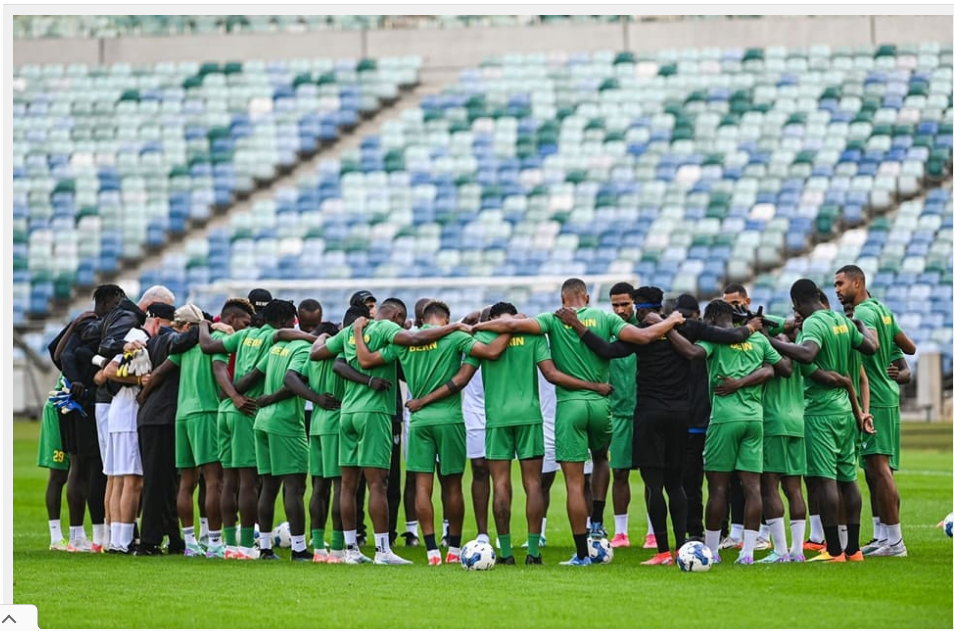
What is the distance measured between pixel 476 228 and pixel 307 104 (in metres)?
6.51

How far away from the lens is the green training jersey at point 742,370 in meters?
11.3

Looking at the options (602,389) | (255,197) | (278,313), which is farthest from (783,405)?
(255,197)

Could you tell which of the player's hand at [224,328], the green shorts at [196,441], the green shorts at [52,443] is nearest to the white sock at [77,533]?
the green shorts at [52,443]

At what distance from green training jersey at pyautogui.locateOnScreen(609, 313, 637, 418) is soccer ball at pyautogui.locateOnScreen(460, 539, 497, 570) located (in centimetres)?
242

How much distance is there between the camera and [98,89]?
37281 mm

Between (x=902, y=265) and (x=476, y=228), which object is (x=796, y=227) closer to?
(x=902, y=265)

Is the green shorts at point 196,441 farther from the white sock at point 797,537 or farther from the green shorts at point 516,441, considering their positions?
the white sock at point 797,537

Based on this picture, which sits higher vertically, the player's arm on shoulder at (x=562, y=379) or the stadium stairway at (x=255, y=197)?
the stadium stairway at (x=255, y=197)

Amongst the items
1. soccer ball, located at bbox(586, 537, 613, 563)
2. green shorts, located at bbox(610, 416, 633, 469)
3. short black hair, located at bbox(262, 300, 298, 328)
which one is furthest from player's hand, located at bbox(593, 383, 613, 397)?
short black hair, located at bbox(262, 300, 298, 328)

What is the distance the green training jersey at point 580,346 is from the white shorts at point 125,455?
376 cm

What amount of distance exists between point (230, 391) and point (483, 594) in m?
3.56

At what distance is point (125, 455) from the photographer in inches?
508

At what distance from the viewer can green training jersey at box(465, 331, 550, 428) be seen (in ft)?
37.1

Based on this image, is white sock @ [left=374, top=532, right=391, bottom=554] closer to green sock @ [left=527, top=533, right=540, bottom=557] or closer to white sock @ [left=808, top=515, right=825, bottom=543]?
green sock @ [left=527, top=533, right=540, bottom=557]
